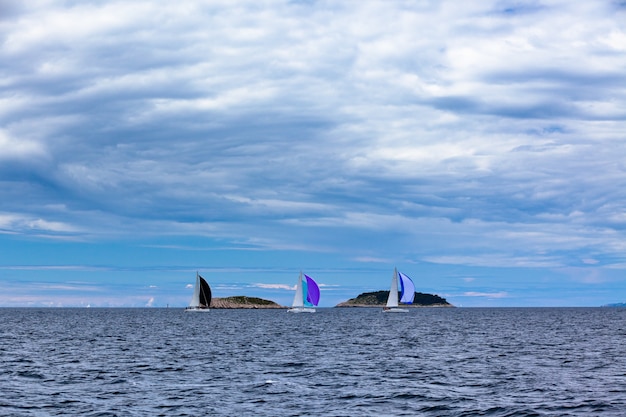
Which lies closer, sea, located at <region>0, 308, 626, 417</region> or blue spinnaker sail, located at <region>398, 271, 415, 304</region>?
sea, located at <region>0, 308, 626, 417</region>

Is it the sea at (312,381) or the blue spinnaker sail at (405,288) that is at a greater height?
the blue spinnaker sail at (405,288)

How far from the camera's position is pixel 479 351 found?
214 feet

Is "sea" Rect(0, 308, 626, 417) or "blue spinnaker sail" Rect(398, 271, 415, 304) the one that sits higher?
"blue spinnaker sail" Rect(398, 271, 415, 304)

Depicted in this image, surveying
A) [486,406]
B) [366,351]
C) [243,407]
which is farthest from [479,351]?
[243,407]

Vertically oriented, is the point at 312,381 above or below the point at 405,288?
below

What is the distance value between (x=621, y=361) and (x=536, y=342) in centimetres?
2537

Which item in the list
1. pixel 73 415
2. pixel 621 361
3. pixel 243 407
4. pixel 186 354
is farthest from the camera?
pixel 186 354

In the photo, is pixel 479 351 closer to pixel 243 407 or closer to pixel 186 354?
pixel 186 354

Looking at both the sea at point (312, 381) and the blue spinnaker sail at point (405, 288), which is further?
the blue spinnaker sail at point (405, 288)

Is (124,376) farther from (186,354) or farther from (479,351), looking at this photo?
(479,351)

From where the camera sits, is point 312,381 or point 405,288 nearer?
point 312,381

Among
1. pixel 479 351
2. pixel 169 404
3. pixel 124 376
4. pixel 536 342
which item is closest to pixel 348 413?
pixel 169 404

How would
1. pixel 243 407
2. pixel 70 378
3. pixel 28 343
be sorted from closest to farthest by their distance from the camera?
pixel 243 407, pixel 70 378, pixel 28 343

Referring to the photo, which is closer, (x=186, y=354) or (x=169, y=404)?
(x=169, y=404)
